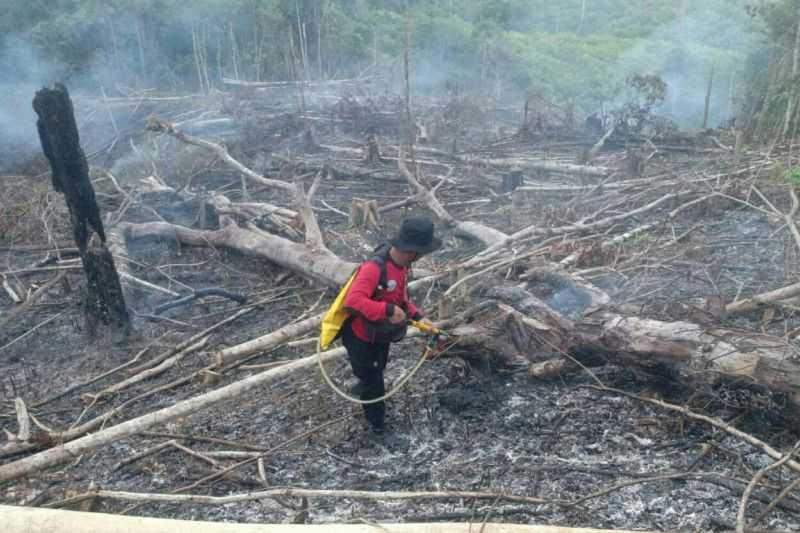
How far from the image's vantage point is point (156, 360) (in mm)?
5734

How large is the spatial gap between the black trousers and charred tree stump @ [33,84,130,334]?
3067mm

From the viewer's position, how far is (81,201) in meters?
5.84

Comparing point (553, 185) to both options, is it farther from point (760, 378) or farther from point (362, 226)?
point (760, 378)

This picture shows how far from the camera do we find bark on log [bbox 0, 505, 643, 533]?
9.54 feet

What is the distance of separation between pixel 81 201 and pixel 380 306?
361cm

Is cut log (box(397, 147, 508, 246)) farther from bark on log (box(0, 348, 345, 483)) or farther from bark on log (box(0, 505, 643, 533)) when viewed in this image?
bark on log (box(0, 505, 643, 533))

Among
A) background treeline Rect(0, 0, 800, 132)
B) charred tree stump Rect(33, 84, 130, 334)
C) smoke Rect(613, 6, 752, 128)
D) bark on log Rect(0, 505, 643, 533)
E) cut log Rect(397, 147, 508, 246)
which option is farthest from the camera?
background treeline Rect(0, 0, 800, 132)

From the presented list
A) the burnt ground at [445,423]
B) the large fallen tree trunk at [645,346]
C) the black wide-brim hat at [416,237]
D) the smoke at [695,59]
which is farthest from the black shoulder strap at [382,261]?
the smoke at [695,59]

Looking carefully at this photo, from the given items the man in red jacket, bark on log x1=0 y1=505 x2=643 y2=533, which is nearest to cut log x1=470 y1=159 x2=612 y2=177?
the man in red jacket

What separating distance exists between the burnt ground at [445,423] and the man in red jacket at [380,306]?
0.51 meters

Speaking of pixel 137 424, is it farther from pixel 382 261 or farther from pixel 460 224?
pixel 460 224

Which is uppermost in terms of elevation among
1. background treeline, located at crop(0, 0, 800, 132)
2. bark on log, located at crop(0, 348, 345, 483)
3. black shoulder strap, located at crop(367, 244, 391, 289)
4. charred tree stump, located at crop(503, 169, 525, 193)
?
background treeline, located at crop(0, 0, 800, 132)

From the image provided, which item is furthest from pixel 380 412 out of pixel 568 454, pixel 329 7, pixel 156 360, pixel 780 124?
pixel 329 7

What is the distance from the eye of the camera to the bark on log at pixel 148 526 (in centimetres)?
291
